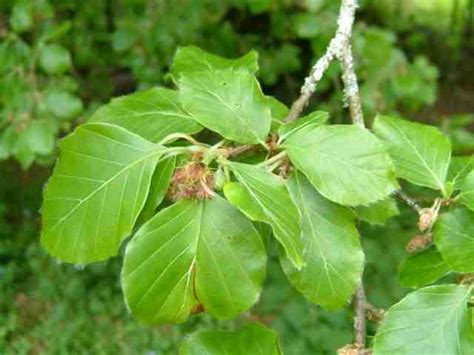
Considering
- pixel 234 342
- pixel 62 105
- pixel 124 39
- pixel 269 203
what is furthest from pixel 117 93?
pixel 269 203

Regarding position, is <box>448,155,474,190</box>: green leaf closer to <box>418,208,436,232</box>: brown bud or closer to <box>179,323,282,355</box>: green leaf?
<box>418,208,436,232</box>: brown bud

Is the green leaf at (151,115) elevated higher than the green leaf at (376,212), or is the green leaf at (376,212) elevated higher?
the green leaf at (151,115)

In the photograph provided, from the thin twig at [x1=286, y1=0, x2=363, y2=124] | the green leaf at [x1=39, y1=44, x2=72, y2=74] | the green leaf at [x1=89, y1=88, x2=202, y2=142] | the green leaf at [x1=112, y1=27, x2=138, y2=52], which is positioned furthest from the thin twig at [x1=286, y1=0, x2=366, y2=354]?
the green leaf at [x1=112, y1=27, x2=138, y2=52]

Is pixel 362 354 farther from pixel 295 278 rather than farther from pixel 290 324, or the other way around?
pixel 290 324

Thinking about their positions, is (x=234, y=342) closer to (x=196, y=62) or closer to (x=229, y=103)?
(x=229, y=103)

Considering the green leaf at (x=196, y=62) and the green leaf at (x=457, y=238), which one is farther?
the green leaf at (x=196, y=62)

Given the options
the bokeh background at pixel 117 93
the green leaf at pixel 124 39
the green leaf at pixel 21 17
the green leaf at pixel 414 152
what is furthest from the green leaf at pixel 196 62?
the green leaf at pixel 124 39

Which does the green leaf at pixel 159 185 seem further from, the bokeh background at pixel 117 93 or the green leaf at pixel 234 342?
the bokeh background at pixel 117 93

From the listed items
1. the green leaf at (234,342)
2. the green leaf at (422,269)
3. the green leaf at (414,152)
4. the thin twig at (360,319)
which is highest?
the green leaf at (414,152)
